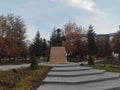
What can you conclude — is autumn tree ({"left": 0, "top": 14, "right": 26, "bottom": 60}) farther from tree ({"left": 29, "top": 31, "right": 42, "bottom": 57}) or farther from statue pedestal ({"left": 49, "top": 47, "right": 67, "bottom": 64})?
statue pedestal ({"left": 49, "top": 47, "right": 67, "bottom": 64})

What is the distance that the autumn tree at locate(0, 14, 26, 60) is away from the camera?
142ft

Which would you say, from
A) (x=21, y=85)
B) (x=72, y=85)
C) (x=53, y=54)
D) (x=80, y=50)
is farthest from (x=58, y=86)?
(x=80, y=50)

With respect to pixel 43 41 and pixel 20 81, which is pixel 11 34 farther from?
pixel 20 81

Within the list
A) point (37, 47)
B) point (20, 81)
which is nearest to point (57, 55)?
point (20, 81)

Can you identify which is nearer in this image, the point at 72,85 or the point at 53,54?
the point at 72,85

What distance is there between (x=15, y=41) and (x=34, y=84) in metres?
32.1

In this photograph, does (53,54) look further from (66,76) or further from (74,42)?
(74,42)

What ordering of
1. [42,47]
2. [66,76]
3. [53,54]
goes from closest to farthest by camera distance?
[66,76]
[53,54]
[42,47]

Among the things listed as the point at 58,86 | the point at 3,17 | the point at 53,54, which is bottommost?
the point at 58,86

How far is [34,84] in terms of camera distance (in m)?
13.3

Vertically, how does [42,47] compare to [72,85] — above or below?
above

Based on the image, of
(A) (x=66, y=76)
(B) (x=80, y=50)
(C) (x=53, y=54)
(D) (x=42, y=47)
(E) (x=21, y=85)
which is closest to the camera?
(E) (x=21, y=85)

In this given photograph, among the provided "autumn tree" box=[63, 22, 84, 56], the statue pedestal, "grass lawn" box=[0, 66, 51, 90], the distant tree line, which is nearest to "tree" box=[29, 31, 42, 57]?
the distant tree line

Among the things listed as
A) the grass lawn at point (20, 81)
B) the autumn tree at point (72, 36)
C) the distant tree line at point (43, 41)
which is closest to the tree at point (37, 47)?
the distant tree line at point (43, 41)
